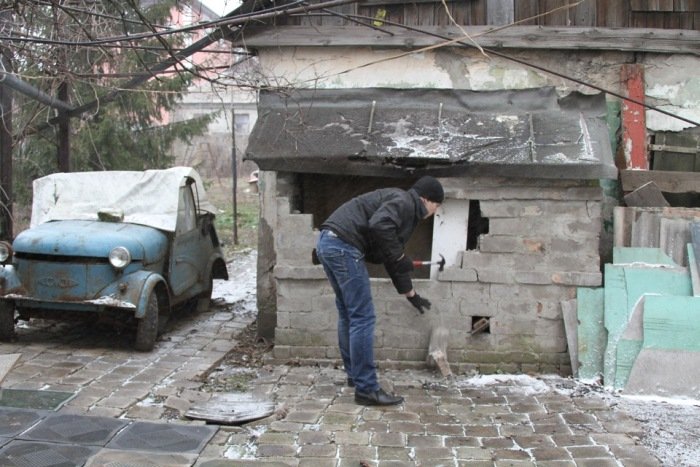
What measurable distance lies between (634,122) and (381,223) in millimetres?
3292

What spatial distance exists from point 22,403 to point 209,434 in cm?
162

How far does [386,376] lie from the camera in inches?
261

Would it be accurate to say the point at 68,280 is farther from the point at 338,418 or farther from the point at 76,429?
the point at 338,418

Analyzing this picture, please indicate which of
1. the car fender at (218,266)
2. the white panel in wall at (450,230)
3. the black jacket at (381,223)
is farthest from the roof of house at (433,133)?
the car fender at (218,266)

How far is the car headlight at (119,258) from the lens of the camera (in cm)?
714

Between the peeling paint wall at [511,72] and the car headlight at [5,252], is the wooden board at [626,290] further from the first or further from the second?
the car headlight at [5,252]

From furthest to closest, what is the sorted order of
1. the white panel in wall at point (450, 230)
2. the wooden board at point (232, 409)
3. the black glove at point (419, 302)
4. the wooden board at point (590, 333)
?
the white panel in wall at point (450, 230)
the wooden board at point (590, 333)
the black glove at point (419, 302)
the wooden board at point (232, 409)

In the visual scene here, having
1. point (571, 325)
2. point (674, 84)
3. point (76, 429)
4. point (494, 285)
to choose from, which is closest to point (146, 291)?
point (76, 429)

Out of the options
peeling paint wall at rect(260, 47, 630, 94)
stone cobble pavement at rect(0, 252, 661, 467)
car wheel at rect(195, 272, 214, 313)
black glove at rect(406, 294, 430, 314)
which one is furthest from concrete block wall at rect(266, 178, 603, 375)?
car wheel at rect(195, 272, 214, 313)

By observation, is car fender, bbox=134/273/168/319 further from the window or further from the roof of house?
the roof of house

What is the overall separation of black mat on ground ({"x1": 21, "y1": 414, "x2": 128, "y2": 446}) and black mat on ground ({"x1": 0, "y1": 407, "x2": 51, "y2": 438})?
7cm

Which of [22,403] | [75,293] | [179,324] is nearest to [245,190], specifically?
[179,324]

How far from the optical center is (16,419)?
5.22 metres

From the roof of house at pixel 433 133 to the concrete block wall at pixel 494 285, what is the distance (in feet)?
0.93
